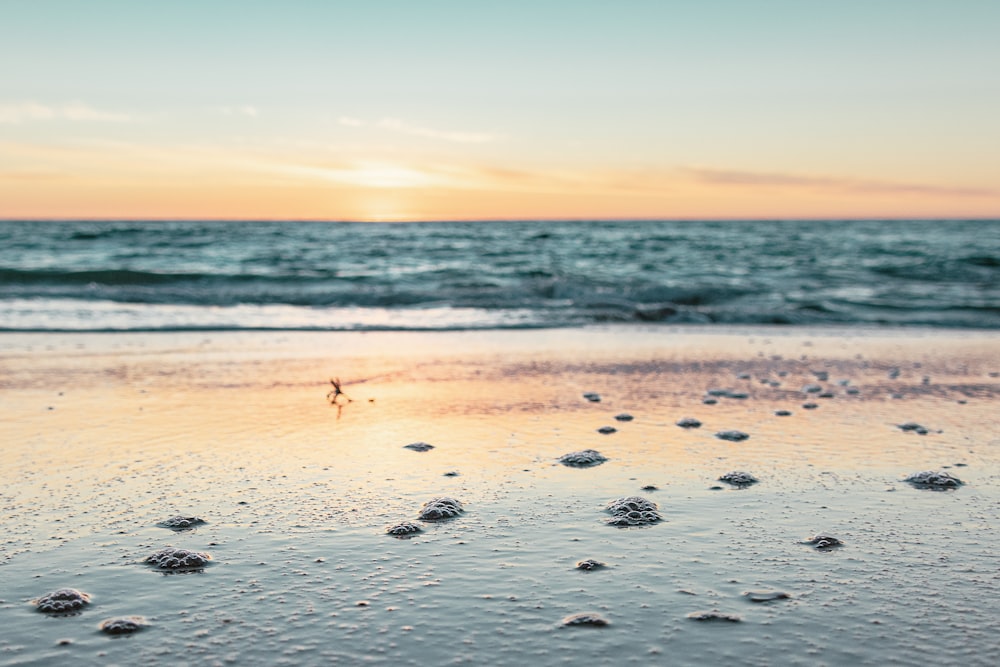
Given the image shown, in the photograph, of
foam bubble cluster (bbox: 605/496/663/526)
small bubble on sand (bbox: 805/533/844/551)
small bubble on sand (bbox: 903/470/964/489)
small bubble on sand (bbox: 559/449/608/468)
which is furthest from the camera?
small bubble on sand (bbox: 559/449/608/468)

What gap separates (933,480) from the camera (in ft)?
12.6

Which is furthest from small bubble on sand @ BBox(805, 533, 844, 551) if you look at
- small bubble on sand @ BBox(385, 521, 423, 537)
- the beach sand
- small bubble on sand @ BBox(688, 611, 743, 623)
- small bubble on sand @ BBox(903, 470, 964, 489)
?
small bubble on sand @ BBox(385, 521, 423, 537)

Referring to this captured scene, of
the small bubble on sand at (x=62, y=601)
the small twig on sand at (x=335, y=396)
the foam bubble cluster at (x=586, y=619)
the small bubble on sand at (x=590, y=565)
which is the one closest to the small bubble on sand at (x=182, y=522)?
the small bubble on sand at (x=62, y=601)

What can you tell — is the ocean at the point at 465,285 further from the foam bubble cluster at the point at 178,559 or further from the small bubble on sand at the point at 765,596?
the small bubble on sand at the point at 765,596

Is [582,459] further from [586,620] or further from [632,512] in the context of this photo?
[586,620]

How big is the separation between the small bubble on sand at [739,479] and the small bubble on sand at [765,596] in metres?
1.24

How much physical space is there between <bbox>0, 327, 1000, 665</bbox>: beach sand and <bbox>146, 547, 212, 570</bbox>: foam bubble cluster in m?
0.04

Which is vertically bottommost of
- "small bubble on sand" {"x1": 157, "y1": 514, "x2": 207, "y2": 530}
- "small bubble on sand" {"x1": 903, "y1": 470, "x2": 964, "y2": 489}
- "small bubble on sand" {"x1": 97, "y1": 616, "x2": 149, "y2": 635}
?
"small bubble on sand" {"x1": 97, "y1": 616, "x2": 149, "y2": 635}

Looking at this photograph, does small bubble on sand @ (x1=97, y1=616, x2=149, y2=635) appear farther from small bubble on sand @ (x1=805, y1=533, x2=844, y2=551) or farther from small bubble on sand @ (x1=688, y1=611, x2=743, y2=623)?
small bubble on sand @ (x1=805, y1=533, x2=844, y2=551)

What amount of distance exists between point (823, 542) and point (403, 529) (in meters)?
1.50

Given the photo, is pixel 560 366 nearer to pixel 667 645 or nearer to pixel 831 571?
pixel 831 571

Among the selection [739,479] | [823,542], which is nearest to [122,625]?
[823,542]

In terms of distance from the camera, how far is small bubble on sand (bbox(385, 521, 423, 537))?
313 centimetres

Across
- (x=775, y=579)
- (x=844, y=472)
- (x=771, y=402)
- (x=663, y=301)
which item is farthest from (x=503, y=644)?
(x=663, y=301)
